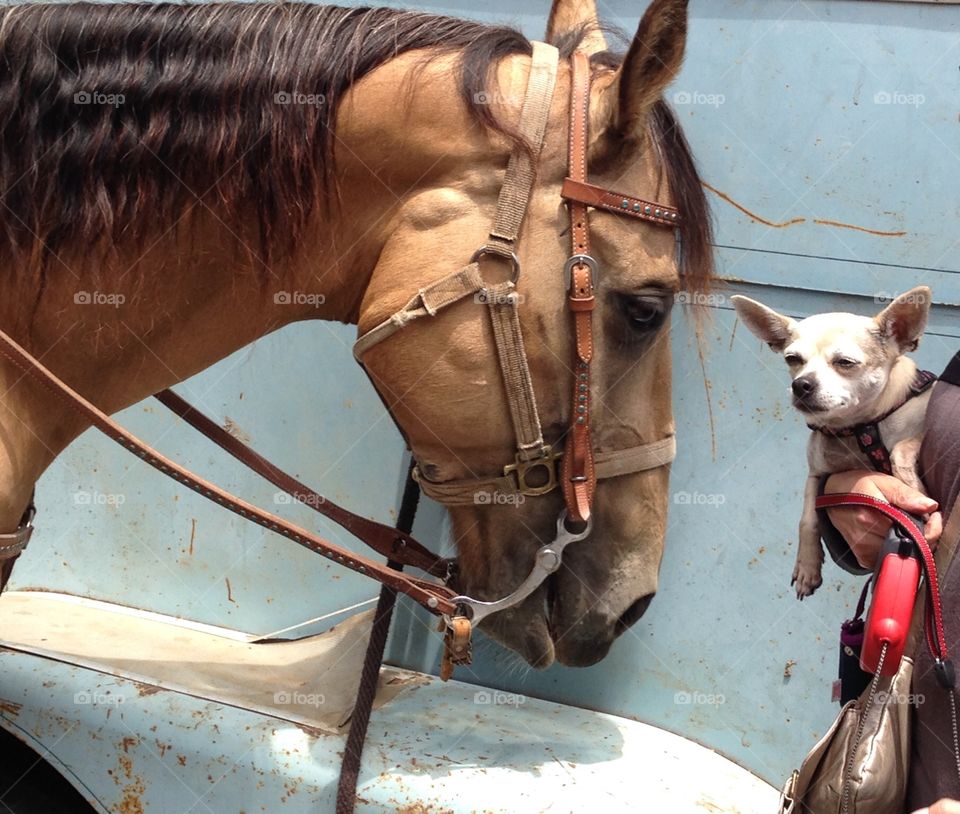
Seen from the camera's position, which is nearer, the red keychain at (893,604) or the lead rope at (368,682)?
the red keychain at (893,604)

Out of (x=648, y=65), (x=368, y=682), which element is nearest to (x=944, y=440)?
(x=648, y=65)

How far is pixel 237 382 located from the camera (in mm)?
2529

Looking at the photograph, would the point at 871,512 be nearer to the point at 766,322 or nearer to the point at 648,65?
the point at 766,322

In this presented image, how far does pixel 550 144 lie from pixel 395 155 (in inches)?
9.7

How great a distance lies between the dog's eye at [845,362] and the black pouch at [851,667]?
1.30 feet

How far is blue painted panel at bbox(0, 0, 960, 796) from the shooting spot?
1988 mm

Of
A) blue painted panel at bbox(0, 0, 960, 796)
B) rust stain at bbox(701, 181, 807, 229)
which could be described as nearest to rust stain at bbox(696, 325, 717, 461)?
blue painted panel at bbox(0, 0, 960, 796)

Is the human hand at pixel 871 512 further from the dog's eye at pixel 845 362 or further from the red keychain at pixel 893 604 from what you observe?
the dog's eye at pixel 845 362

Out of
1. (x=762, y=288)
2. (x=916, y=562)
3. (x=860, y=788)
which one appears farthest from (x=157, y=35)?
(x=860, y=788)

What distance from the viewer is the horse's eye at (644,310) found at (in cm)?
162

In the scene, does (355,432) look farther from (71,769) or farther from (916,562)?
(916,562)

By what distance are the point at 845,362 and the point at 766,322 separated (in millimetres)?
189

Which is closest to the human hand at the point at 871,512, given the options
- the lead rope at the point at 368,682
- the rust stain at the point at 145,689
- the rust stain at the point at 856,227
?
the rust stain at the point at 856,227

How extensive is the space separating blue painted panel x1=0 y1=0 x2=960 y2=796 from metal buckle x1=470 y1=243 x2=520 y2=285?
2.19ft
